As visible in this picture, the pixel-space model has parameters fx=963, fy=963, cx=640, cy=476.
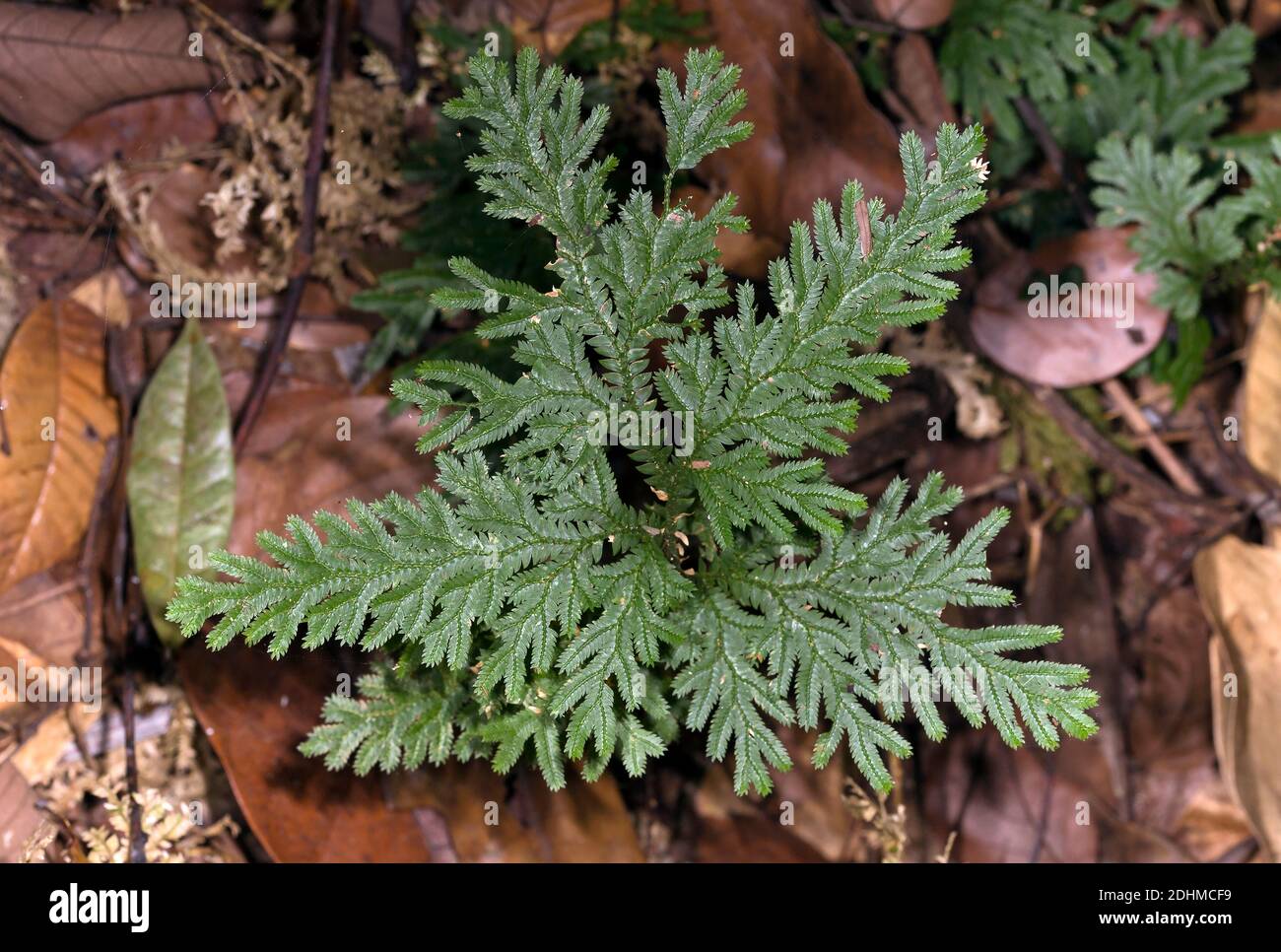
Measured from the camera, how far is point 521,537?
2.01 meters

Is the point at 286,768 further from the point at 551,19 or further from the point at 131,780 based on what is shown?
the point at 551,19

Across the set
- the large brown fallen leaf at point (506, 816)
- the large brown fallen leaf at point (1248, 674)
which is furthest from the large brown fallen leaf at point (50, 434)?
the large brown fallen leaf at point (1248, 674)

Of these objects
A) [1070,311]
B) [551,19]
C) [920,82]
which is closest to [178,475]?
[551,19]

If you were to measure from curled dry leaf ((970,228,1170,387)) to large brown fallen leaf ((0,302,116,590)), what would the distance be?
319cm

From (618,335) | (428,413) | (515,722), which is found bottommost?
(515,722)

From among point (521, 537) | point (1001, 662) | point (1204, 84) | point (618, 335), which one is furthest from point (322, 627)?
point (1204, 84)

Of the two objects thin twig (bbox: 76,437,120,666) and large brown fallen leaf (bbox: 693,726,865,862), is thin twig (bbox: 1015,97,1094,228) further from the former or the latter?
thin twig (bbox: 76,437,120,666)

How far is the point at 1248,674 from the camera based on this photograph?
11.8ft

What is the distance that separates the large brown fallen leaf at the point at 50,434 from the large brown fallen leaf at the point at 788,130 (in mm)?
2178

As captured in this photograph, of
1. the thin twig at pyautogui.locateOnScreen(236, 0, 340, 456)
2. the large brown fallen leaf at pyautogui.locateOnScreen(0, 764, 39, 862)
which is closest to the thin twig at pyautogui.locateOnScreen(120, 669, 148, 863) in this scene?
the large brown fallen leaf at pyautogui.locateOnScreen(0, 764, 39, 862)

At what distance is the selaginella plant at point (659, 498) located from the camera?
1936 millimetres

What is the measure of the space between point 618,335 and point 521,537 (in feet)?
1.56

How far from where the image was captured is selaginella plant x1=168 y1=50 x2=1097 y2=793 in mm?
1936

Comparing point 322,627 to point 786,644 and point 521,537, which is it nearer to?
point 521,537
